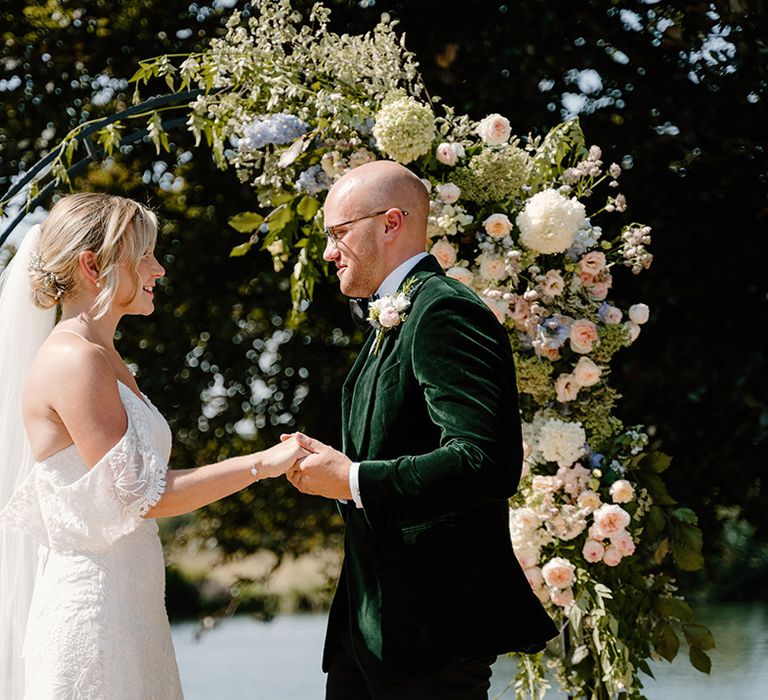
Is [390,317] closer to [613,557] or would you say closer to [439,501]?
[439,501]

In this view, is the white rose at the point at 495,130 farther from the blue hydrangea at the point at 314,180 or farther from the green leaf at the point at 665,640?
the green leaf at the point at 665,640

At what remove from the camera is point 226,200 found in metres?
7.86

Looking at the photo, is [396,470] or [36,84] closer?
[396,470]

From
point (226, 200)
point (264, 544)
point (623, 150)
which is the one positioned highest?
point (623, 150)

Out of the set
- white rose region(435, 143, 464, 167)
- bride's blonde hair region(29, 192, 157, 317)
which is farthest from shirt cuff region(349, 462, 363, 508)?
white rose region(435, 143, 464, 167)

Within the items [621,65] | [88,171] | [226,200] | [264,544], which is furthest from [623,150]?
[264,544]

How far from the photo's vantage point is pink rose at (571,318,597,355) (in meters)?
4.08

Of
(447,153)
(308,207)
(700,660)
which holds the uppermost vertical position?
(447,153)

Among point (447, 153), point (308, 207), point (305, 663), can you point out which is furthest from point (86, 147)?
point (305, 663)

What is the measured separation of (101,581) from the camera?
2.71m

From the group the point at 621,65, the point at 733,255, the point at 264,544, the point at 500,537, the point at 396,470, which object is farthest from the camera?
the point at 264,544

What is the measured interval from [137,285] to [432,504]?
996mm

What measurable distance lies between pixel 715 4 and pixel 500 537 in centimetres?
488

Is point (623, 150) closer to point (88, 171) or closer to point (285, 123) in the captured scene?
point (285, 123)
